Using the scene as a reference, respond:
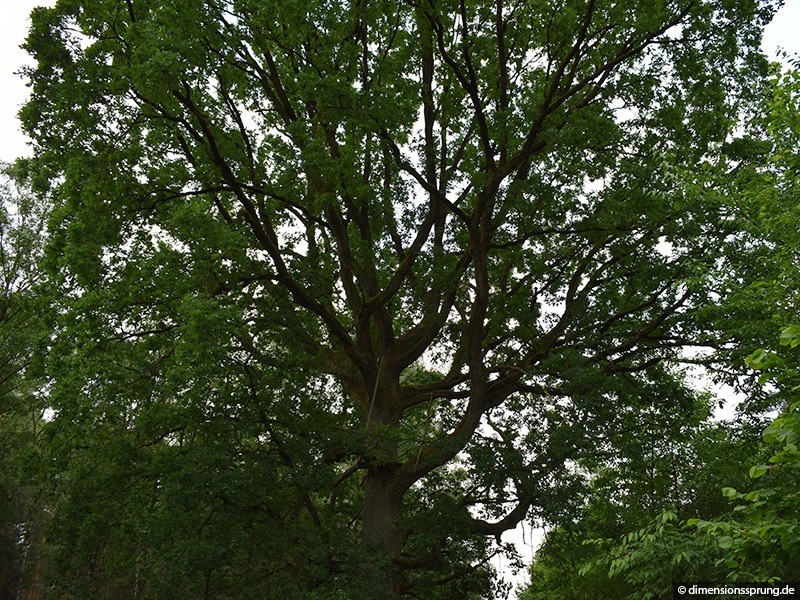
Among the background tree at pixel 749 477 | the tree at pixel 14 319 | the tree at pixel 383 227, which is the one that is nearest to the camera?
the background tree at pixel 749 477

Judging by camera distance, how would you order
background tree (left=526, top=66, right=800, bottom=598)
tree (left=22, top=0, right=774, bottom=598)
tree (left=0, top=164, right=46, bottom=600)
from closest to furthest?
background tree (left=526, top=66, right=800, bottom=598) < tree (left=22, top=0, right=774, bottom=598) < tree (left=0, top=164, right=46, bottom=600)

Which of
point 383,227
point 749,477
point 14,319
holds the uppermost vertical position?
point 14,319

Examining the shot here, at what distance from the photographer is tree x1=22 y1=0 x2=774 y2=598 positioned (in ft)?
27.1

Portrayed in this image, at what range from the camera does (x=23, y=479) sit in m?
8.76

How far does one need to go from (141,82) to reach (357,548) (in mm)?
6546

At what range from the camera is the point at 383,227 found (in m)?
11.2

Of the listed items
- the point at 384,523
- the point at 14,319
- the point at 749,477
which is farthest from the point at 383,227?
the point at 14,319

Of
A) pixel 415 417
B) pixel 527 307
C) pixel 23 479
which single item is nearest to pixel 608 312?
pixel 527 307

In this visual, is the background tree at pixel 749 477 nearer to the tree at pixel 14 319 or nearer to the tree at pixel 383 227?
the tree at pixel 383 227

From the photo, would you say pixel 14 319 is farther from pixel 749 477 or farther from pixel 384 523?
pixel 749 477

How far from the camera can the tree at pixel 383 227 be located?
827cm

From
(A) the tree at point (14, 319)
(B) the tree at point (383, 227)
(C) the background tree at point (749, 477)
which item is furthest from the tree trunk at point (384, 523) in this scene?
(A) the tree at point (14, 319)

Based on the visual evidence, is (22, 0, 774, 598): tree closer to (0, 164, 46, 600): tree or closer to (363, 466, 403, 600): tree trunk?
(363, 466, 403, 600): tree trunk

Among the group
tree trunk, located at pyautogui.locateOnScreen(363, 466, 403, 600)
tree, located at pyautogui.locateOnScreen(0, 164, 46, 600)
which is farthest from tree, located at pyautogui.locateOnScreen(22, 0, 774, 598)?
tree, located at pyautogui.locateOnScreen(0, 164, 46, 600)
